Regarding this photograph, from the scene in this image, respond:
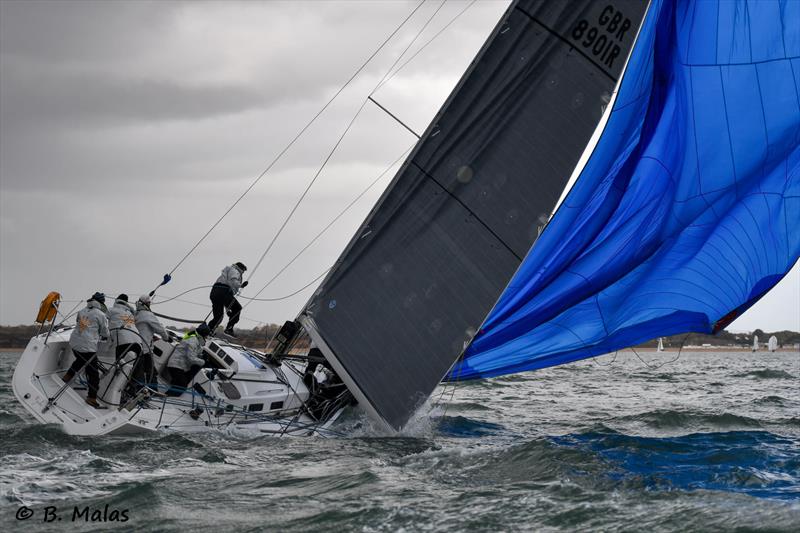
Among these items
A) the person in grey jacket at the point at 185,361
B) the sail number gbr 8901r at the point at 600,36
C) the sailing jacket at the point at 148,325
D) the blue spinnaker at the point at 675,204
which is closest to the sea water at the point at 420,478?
the person in grey jacket at the point at 185,361

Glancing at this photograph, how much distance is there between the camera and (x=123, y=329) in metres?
10.8

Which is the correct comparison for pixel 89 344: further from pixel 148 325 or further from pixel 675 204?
pixel 675 204


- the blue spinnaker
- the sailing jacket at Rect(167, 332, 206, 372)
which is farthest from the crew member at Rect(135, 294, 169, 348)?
the blue spinnaker

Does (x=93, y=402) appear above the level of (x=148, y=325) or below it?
below

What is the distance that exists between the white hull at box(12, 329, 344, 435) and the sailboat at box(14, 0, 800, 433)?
68 millimetres

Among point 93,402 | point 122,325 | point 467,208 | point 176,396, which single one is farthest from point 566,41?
point 93,402

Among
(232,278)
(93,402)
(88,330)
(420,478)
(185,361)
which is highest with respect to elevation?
(232,278)

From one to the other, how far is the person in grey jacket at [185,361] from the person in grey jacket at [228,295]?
1496 mm

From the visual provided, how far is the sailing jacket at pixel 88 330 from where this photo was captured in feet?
33.2

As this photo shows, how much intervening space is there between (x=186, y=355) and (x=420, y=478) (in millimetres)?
3753

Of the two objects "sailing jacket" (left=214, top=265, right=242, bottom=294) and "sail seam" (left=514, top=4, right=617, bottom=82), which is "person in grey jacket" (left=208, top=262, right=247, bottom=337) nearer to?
"sailing jacket" (left=214, top=265, right=242, bottom=294)

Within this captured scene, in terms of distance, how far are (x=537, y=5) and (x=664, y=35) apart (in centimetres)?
274


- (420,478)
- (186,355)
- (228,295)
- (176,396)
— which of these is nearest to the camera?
(420,478)

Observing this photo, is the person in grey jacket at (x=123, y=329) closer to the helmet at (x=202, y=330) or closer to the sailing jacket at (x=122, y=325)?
the sailing jacket at (x=122, y=325)
